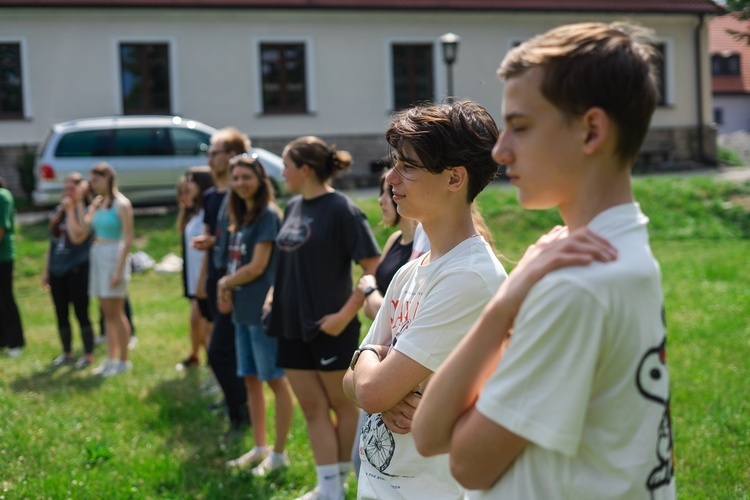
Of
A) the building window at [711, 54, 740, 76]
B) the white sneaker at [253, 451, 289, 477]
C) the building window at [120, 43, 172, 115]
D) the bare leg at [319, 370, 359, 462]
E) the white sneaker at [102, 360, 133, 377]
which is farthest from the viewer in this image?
the building window at [711, 54, 740, 76]

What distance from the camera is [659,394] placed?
5.40ft

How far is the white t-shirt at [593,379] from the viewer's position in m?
1.55

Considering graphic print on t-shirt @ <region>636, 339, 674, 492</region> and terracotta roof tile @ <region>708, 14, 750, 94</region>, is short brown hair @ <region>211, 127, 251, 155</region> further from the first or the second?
terracotta roof tile @ <region>708, 14, 750, 94</region>

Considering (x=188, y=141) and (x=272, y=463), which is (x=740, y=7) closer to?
(x=272, y=463)

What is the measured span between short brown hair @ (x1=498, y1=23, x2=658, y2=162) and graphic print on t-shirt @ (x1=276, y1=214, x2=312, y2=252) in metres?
3.44

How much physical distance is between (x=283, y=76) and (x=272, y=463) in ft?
70.8

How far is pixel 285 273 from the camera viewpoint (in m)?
5.09

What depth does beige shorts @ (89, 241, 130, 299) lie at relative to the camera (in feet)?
29.6

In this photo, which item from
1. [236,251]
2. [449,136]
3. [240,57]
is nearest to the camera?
[449,136]

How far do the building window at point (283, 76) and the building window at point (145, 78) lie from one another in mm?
2812

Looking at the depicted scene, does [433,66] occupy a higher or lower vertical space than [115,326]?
higher

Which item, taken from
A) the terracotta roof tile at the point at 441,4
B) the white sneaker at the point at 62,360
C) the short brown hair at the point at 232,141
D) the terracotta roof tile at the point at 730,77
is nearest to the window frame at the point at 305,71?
the terracotta roof tile at the point at 441,4

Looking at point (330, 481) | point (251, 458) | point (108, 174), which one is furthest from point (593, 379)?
point (108, 174)

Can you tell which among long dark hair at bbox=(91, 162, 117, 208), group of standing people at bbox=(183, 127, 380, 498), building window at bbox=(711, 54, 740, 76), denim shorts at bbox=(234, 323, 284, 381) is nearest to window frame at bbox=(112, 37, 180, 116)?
long dark hair at bbox=(91, 162, 117, 208)
